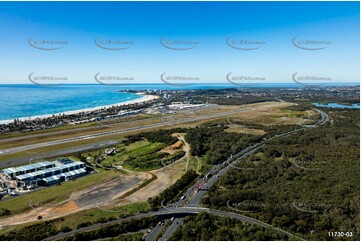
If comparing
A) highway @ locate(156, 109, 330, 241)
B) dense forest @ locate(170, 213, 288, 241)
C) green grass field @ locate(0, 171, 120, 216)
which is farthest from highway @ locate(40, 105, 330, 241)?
green grass field @ locate(0, 171, 120, 216)

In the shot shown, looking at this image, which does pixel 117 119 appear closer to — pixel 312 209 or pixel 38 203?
pixel 38 203

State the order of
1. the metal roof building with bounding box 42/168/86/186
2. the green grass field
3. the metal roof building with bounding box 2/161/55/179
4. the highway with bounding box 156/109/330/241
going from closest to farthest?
the highway with bounding box 156/109/330/241 < the green grass field < the metal roof building with bounding box 42/168/86/186 < the metal roof building with bounding box 2/161/55/179

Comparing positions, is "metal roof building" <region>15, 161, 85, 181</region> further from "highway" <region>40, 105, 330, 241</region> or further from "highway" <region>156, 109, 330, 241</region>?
"highway" <region>156, 109, 330, 241</region>

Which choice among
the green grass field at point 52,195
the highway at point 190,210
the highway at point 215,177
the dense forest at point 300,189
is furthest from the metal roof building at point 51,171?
the dense forest at point 300,189

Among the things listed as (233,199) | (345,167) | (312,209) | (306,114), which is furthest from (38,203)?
(306,114)

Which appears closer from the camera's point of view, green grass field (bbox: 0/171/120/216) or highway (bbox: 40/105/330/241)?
highway (bbox: 40/105/330/241)

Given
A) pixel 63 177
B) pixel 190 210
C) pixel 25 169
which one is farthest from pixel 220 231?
pixel 25 169

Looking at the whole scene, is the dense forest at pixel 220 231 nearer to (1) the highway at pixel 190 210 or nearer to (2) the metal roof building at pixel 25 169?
(1) the highway at pixel 190 210

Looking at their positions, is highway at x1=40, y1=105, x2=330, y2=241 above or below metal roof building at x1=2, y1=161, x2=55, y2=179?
below

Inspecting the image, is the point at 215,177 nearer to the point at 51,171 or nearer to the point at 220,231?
the point at 220,231
